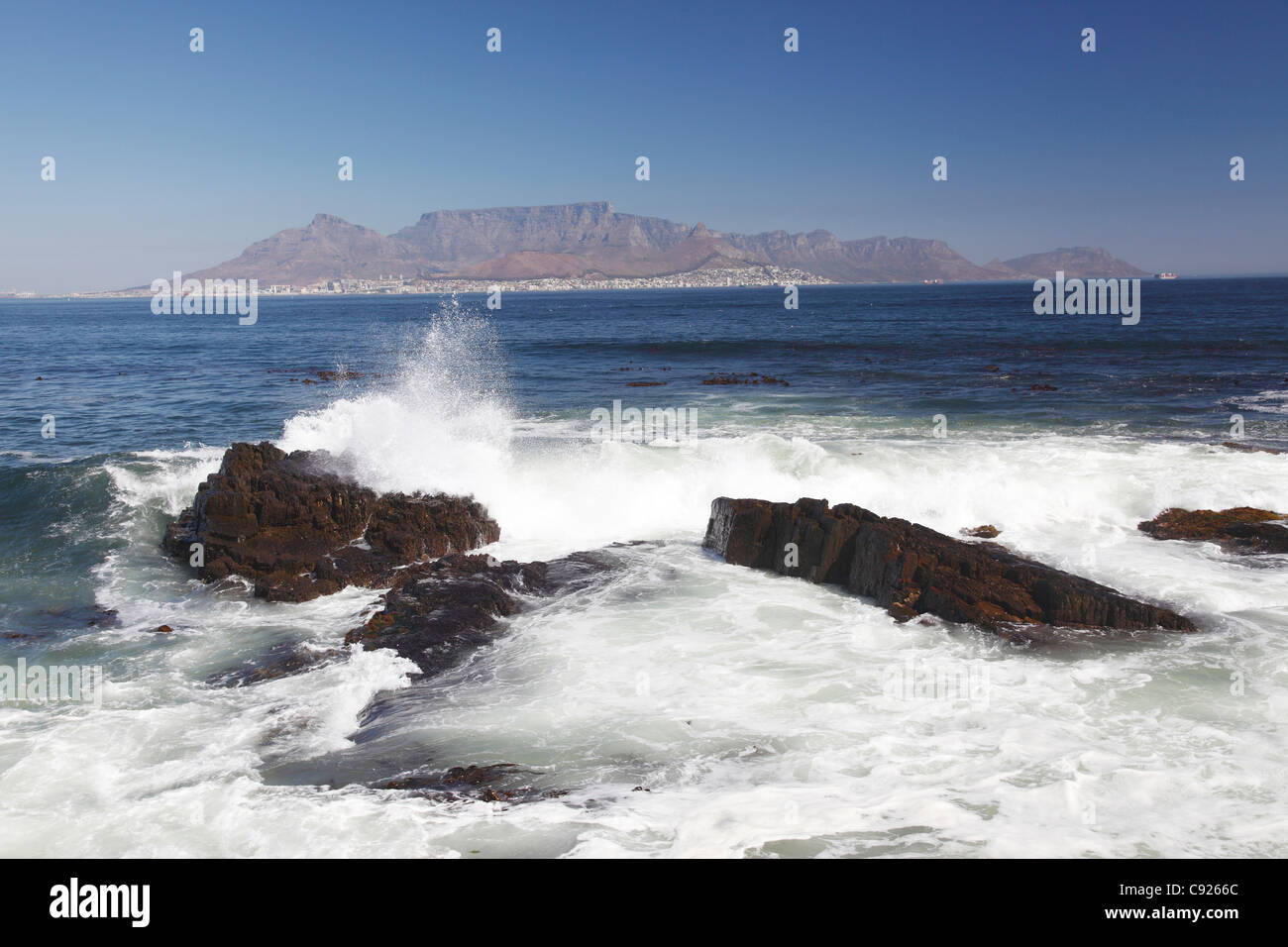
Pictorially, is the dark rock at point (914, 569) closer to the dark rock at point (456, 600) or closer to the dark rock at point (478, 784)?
the dark rock at point (456, 600)

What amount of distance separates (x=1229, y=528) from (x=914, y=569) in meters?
7.15

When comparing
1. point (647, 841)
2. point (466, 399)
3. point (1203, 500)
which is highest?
point (466, 399)

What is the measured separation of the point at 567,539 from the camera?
16625 millimetres

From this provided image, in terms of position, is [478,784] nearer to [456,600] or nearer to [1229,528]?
[456,600]

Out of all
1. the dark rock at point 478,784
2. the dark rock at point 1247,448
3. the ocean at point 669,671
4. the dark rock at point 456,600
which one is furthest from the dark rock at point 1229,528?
the dark rock at point 478,784

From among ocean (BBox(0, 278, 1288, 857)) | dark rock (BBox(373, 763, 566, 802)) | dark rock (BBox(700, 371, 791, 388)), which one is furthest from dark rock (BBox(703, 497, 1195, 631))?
dark rock (BBox(700, 371, 791, 388))

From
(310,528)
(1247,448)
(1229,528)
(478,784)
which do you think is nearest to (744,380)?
(1247,448)

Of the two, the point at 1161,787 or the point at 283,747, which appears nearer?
the point at 1161,787

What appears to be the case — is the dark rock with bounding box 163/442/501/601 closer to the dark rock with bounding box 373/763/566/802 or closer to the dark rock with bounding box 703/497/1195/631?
the dark rock with bounding box 703/497/1195/631

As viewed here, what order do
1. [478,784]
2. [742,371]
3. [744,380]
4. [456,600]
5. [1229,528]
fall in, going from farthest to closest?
1. [742,371]
2. [744,380]
3. [1229,528]
4. [456,600]
5. [478,784]

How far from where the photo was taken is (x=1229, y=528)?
14.9 metres

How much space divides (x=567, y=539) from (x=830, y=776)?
31.7 feet
